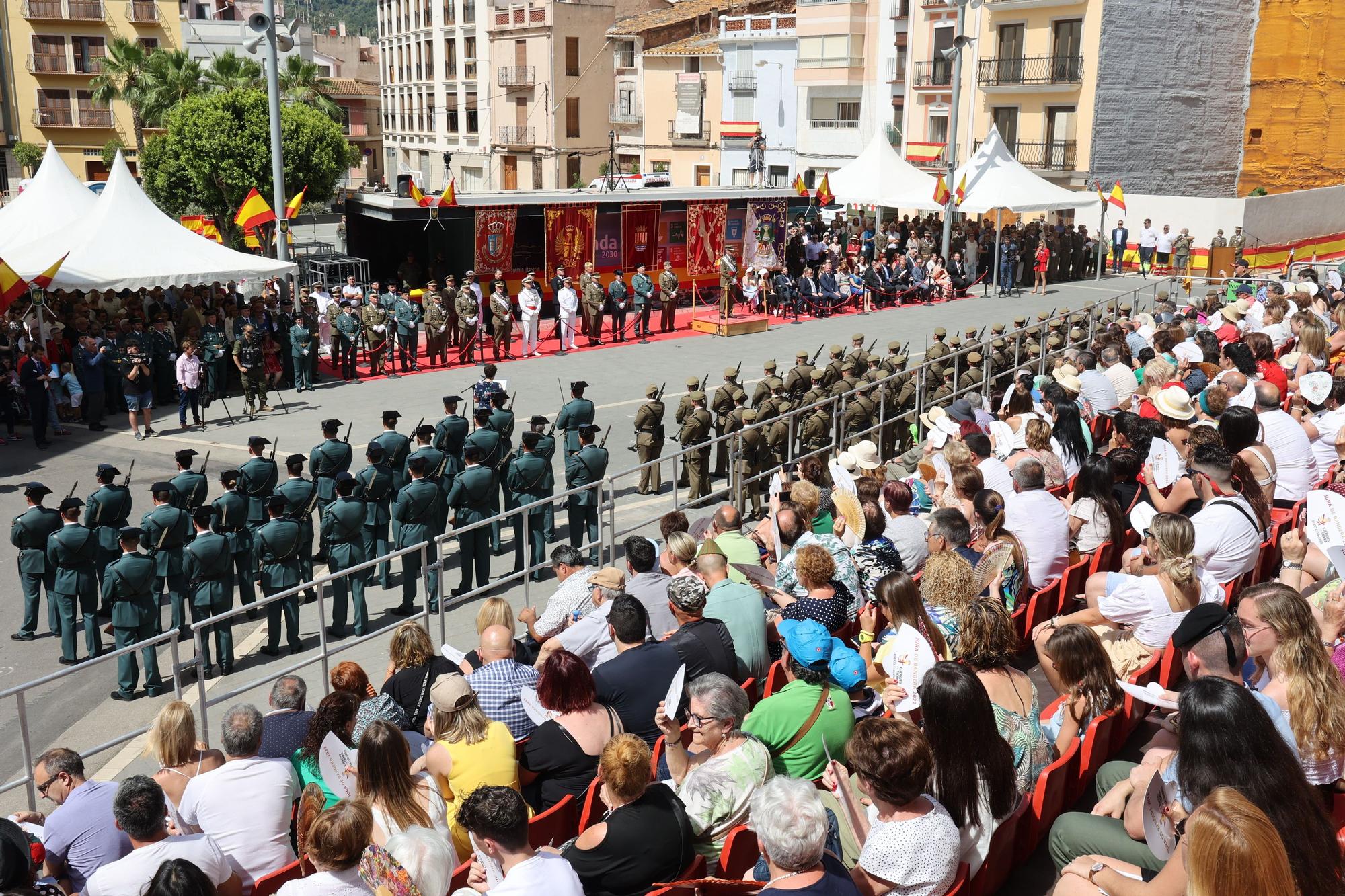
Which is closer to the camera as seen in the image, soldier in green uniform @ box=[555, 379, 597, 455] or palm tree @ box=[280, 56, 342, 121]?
soldier in green uniform @ box=[555, 379, 597, 455]

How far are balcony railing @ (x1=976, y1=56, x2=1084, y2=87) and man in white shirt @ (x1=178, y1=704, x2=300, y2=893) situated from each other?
37.8 meters

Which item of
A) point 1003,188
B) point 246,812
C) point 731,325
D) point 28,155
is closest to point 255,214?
point 731,325

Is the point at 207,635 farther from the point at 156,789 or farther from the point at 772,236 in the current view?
the point at 772,236

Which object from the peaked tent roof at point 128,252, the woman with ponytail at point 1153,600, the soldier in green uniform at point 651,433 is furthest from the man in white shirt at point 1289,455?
the peaked tent roof at point 128,252

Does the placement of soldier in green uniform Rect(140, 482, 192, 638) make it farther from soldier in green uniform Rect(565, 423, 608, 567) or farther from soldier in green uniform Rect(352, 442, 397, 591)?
soldier in green uniform Rect(565, 423, 608, 567)

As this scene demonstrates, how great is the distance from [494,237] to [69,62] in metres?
38.1

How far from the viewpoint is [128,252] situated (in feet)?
63.0

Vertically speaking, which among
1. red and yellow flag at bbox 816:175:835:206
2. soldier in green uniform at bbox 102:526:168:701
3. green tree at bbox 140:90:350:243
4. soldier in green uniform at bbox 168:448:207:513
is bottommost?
soldier in green uniform at bbox 102:526:168:701

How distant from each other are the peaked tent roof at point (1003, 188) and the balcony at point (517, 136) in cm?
3559

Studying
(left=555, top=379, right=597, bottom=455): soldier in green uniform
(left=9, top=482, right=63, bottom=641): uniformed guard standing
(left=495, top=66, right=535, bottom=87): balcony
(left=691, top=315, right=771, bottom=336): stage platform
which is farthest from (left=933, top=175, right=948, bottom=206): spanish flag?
(left=495, top=66, right=535, bottom=87): balcony

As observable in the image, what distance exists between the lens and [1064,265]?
1209 inches

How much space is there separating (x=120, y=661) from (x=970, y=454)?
696 cm

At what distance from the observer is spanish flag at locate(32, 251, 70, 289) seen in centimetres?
1658

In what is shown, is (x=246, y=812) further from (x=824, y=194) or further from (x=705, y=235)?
(x=824, y=194)
